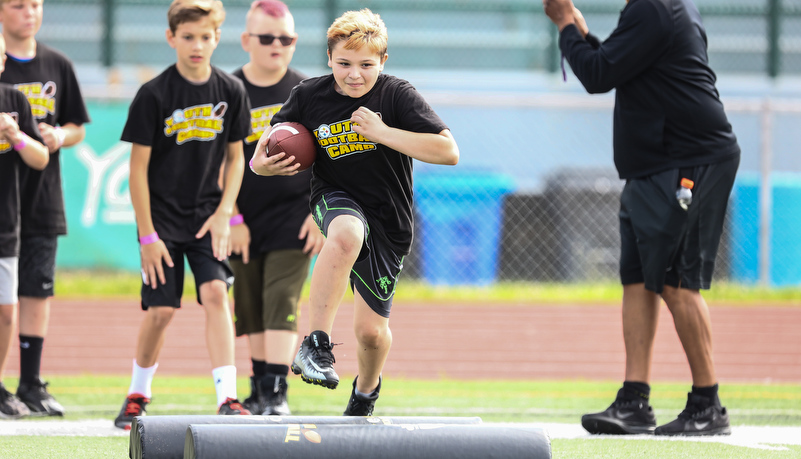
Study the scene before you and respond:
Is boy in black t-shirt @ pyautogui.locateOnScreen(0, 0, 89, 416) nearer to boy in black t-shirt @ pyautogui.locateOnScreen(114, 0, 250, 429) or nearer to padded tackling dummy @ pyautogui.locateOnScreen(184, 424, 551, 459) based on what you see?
boy in black t-shirt @ pyautogui.locateOnScreen(114, 0, 250, 429)

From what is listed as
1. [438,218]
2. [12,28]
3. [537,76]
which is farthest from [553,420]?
[537,76]

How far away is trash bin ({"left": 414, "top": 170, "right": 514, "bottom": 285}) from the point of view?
10.9 m

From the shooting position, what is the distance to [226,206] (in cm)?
480

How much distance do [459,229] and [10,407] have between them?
261 inches

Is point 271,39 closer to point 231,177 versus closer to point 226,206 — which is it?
point 231,177

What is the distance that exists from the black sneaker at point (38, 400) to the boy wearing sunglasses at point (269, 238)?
101 centimetres

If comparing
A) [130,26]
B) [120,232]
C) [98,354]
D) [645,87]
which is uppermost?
[130,26]

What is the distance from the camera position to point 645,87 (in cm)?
461

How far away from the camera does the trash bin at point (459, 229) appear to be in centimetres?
1088

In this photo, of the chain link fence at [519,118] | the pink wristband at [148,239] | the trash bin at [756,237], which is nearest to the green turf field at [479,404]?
the pink wristband at [148,239]

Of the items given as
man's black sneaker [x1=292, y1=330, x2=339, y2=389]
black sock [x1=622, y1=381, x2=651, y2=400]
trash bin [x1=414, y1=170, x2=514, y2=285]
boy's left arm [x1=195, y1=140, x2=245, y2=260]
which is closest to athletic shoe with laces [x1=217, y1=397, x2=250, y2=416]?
boy's left arm [x1=195, y1=140, x2=245, y2=260]

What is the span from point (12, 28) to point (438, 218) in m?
6.25

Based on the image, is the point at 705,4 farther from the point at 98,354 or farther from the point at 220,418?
the point at 220,418

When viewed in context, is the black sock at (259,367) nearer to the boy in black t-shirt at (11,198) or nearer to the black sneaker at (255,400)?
the black sneaker at (255,400)
